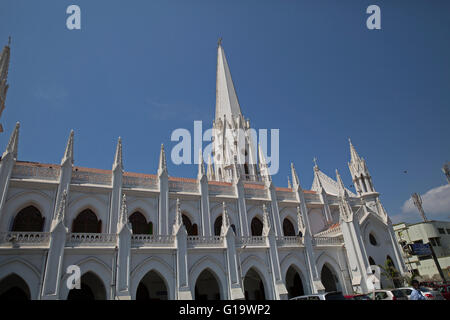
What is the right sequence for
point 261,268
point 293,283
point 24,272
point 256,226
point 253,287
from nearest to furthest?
1. point 24,272
2. point 261,268
3. point 253,287
4. point 293,283
5. point 256,226

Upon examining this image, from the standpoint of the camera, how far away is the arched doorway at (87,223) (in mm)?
19031

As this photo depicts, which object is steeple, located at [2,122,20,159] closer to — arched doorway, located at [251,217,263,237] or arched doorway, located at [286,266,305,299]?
arched doorway, located at [251,217,263,237]

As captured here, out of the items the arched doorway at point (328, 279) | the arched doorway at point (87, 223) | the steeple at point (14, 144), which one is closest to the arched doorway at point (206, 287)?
the arched doorway at point (87, 223)

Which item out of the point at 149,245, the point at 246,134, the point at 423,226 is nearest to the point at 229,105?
the point at 246,134

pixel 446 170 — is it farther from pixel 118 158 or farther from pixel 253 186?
pixel 118 158

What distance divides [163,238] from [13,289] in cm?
869

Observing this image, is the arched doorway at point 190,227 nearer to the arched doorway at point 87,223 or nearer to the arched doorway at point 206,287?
the arched doorway at point 206,287

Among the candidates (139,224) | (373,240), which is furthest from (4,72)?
(373,240)

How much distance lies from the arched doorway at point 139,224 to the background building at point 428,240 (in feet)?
117

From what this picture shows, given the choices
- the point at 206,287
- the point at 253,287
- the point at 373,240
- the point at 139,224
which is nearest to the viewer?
the point at 139,224

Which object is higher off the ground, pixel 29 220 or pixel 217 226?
pixel 29 220

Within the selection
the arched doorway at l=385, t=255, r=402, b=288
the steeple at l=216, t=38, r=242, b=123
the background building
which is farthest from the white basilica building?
the background building

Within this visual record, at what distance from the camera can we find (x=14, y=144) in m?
18.5

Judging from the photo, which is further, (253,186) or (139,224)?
(253,186)
